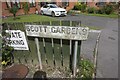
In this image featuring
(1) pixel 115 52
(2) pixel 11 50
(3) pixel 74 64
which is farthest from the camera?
(1) pixel 115 52

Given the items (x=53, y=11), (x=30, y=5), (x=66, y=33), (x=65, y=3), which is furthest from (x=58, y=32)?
(x=65, y=3)

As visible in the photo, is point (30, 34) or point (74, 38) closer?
point (74, 38)

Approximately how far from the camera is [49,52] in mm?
5039

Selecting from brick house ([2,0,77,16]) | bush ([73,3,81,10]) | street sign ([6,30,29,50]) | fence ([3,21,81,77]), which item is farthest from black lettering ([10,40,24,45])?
bush ([73,3,81,10])

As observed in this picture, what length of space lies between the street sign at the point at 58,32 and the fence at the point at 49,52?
215 millimetres

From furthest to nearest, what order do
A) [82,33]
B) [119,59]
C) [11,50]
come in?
[119,59], [11,50], [82,33]

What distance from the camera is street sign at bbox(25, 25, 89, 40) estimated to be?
14.1ft

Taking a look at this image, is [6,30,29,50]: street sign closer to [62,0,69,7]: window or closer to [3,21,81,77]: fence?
[3,21,81,77]: fence

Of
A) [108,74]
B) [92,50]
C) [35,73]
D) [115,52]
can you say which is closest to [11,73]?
[35,73]

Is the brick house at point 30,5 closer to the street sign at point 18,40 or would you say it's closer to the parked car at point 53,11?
the parked car at point 53,11

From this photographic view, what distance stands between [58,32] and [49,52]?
841 mm

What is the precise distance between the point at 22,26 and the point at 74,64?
6.32 feet

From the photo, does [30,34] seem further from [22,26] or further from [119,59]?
[119,59]

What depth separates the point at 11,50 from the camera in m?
5.20
